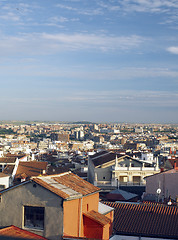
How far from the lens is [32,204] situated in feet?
31.1

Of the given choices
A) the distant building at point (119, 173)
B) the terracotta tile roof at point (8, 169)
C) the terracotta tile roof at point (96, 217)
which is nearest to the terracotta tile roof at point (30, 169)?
the terracotta tile roof at point (8, 169)

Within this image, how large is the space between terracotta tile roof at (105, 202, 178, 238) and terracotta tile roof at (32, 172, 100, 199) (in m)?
2.76

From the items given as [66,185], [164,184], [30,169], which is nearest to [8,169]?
[30,169]

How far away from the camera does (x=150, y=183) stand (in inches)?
972

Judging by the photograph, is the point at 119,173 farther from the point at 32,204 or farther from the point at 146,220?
the point at 32,204

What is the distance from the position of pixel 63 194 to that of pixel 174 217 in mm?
5408

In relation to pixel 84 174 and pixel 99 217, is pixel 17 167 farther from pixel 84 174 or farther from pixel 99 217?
pixel 99 217

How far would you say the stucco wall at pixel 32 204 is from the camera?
9211mm

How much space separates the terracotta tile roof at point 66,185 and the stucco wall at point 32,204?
159 millimetres

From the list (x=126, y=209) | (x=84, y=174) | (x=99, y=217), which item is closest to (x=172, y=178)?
(x=126, y=209)

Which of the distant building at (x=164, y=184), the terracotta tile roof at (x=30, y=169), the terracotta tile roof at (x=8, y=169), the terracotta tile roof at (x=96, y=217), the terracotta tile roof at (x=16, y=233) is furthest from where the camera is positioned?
the terracotta tile roof at (x=30, y=169)

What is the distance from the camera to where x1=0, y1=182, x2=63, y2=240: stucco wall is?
921 centimetres

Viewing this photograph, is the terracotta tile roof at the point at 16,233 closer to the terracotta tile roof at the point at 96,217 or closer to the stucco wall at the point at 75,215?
the stucco wall at the point at 75,215

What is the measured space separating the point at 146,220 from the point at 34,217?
508cm
